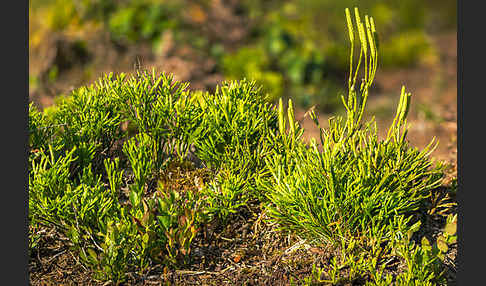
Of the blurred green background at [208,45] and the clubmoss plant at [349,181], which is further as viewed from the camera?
the blurred green background at [208,45]

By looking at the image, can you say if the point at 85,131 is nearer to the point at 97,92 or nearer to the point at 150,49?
the point at 97,92

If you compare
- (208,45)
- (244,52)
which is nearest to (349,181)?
(244,52)

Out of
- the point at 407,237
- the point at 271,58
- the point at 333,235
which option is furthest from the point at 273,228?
the point at 271,58

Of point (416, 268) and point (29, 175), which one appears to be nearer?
point (416, 268)

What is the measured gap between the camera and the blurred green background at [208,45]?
244 inches

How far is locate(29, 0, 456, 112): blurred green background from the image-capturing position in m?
6.20

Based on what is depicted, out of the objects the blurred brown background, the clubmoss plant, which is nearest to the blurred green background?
the blurred brown background

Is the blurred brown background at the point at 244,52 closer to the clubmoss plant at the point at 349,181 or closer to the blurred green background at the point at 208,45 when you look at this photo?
the blurred green background at the point at 208,45

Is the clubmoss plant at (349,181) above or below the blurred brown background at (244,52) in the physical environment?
below

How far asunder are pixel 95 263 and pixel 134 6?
536 cm

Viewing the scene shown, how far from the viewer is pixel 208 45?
6.79 m

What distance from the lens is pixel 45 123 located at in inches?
130

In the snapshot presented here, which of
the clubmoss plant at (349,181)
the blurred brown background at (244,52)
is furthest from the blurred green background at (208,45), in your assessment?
the clubmoss plant at (349,181)

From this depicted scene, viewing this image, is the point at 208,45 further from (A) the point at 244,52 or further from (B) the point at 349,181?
(B) the point at 349,181
